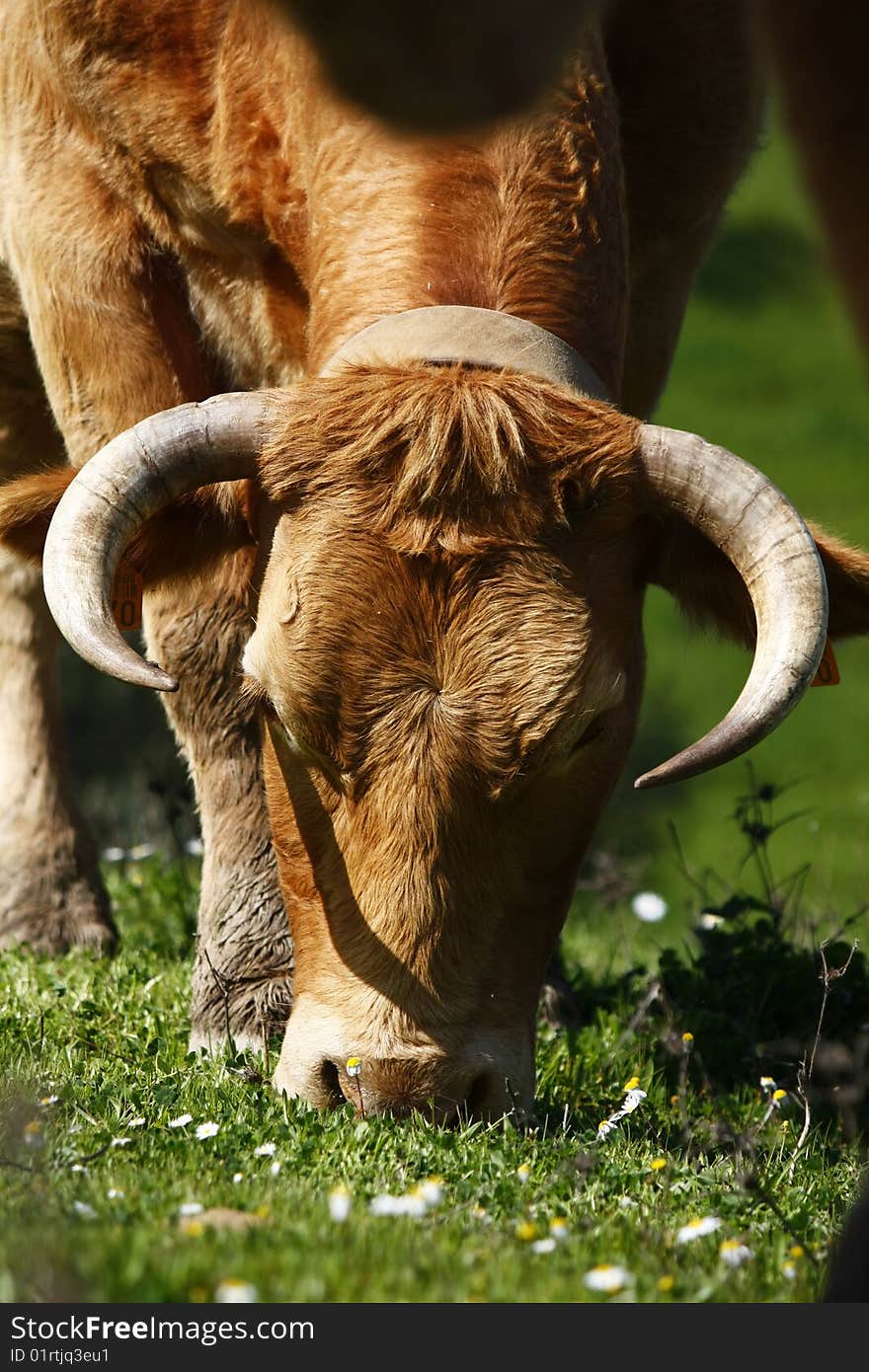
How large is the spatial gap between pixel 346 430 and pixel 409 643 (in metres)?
0.57

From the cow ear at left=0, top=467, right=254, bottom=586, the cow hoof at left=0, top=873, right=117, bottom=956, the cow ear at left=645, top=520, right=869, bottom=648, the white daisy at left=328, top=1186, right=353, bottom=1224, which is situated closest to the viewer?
the white daisy at left=328, top=1186, right=353, bottom=1224

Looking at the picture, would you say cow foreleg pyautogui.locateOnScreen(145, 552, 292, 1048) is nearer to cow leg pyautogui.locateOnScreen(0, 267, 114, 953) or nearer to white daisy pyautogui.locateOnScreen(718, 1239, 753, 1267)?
cow leg pyautogui.locateOnScreen(0, 267, 114, 953)

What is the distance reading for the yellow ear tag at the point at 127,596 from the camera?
15.4ft

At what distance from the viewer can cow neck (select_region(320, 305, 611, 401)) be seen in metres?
4.35

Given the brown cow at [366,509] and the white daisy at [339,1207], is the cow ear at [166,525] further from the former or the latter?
the white daisy at [339,1207]

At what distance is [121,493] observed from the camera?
4191mm

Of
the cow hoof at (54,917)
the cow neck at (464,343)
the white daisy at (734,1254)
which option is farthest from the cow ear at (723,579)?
the cow hoof at (54,917)

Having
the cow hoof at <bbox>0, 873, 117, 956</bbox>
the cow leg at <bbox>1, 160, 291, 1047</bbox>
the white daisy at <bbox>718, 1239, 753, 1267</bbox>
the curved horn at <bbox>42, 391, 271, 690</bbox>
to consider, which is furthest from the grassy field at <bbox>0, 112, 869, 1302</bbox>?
Answer: the curved horn at <bbox>42, 391, 271, 690</bbox>

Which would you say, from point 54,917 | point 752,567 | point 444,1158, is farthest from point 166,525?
point 54,917

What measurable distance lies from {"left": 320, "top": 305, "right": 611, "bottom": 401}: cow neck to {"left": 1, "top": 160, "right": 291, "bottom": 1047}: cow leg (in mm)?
1094

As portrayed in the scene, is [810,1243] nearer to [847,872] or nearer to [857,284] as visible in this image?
[857,284]

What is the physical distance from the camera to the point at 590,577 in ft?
14.1

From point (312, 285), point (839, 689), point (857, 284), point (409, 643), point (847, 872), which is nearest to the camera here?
point (857, 284)
